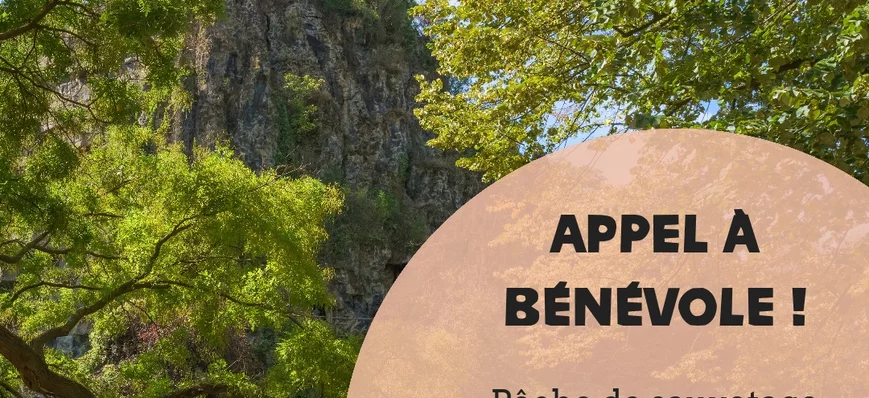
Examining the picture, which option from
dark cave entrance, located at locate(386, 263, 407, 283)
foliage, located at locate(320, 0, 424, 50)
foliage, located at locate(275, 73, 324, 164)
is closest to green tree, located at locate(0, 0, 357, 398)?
foliage, located at locate(275, 73, 324, 164)

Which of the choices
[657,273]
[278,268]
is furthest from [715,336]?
[278,268]

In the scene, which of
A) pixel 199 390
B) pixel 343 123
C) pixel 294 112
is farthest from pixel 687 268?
pixel 343 123

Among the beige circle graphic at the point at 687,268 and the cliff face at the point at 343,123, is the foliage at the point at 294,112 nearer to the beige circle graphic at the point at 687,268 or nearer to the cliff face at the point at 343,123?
the cliff face at the point at 343,123

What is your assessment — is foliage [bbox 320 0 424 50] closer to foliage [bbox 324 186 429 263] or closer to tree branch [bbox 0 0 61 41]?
foliage [bbox 324 186 429 263]

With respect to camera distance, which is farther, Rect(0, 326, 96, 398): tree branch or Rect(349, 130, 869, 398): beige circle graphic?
Rect(0, 326, 96, 398): tree branch

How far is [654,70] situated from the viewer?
6926 millimetres

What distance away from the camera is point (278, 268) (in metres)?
10.8

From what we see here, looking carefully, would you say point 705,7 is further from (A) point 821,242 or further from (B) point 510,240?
(B) point 510,240

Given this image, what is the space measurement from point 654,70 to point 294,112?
22206mm

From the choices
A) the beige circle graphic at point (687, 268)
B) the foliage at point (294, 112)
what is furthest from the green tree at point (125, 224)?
the foliage at point (294, 112)

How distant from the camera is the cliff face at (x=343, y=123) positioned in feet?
85.8

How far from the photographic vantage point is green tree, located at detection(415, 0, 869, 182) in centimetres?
620

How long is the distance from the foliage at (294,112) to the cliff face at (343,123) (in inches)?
2.3

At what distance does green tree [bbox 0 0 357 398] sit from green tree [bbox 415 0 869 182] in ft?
8.48
